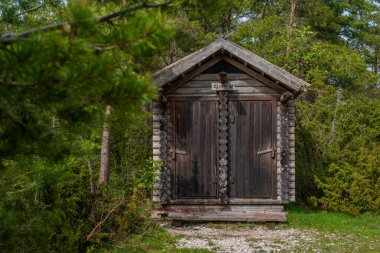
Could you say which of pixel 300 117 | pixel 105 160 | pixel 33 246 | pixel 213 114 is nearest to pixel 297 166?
pixel 300 117

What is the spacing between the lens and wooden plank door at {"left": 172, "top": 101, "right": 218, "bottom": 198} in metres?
11.8

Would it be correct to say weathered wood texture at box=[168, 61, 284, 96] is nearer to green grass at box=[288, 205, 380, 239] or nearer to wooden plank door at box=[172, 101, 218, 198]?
wooden plank door at box=[172, 101, 218, 198]

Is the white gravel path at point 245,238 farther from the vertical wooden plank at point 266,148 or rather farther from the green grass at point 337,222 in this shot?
the vertical wooden plank at point 266,148

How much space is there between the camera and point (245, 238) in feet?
34.1

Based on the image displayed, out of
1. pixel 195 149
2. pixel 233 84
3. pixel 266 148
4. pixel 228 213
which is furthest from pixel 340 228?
pixel 233 84

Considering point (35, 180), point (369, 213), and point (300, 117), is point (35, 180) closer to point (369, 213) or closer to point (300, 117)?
point (369, 213)

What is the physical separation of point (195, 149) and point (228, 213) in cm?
172

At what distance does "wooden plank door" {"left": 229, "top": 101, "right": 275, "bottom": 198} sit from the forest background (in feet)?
7.05

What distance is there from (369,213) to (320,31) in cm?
1819

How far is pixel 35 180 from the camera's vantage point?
5645mm

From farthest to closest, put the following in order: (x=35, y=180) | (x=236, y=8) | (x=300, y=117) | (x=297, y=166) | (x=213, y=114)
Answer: (x=236, y=8) < (x=300, y=117) < (x=297, y=166) < (x=213, y=114) < (x=35, y=180)

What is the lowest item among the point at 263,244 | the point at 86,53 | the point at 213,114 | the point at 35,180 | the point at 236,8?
the point at 263,244

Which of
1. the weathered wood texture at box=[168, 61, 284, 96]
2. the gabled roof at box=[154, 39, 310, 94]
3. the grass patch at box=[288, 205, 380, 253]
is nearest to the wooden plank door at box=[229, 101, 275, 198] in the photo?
the weathered wood texture at box=[168, 61, 284, 96]

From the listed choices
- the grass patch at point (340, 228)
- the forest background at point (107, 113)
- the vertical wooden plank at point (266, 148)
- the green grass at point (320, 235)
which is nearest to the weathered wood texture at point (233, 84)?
the vertical wooden plank at point (266, 148)
